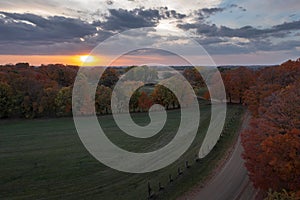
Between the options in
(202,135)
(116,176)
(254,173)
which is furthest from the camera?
(202,135)

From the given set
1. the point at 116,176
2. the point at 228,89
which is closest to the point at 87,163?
the point at 116,176

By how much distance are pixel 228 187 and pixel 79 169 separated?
15.3m

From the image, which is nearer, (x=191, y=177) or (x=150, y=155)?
(x=191, y=177)

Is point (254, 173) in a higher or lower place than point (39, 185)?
higher

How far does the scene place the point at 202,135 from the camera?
40969 mm

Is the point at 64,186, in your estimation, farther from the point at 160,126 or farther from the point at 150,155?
the point at 160,126

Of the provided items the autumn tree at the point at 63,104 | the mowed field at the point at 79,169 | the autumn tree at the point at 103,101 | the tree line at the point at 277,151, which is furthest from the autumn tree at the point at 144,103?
the tree line at the point at 277,151

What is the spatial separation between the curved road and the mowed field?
4.07 ft

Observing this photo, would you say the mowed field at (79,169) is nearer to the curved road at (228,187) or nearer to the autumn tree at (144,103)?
the curved road at (228,187)

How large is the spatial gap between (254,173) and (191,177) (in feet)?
23.7

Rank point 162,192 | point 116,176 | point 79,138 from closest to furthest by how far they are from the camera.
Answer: point 162,192 < point 116,176 < point 79,138

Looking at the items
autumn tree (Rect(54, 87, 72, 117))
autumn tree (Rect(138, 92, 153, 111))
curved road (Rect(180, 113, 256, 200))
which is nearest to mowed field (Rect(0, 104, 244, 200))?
curved road (Rect(180, 113, 256, 200))

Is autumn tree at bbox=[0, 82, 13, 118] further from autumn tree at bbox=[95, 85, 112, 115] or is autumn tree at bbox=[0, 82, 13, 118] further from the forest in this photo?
autumn tree at bbox=[95, 85, 112, 115]

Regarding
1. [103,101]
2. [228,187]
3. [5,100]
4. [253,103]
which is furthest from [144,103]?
[228,187]
